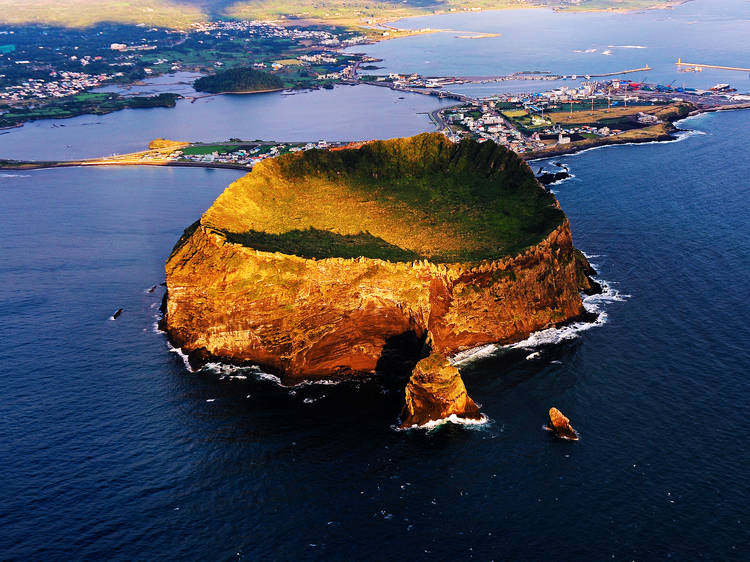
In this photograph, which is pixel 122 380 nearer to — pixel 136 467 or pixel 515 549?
pixel 136 467

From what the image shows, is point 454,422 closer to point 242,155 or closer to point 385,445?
point 385,445

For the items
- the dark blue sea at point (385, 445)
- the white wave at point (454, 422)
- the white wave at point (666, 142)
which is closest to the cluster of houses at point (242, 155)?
the white wave at point (666, 142)

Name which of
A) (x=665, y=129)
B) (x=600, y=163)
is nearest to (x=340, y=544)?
(x=600, y=163)

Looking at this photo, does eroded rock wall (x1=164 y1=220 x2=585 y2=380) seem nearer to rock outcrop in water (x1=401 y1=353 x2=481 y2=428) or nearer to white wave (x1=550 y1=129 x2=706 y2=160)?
rock outcrop in water (x1=401 y1=353 x2=481 y2=428)

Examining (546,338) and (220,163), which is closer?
(546,338)

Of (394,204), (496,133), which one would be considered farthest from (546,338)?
(496,133)

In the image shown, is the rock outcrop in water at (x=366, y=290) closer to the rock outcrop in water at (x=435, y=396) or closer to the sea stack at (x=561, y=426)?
the rock outcrop in water at (x=435, y=396)
